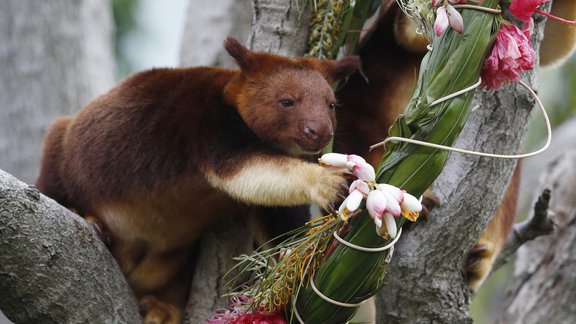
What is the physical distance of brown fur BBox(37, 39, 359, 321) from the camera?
387 cm

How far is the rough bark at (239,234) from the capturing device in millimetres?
4477

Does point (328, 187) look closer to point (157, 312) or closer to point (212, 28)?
point (157, 312)

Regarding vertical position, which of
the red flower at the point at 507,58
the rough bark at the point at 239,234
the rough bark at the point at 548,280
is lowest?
the rough bark at the point at 548,280

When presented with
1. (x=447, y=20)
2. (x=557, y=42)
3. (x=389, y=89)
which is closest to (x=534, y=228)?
(x=557, y=42)

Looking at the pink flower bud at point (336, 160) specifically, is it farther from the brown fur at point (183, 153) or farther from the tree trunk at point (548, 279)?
the tree trunk at point (548, 279)

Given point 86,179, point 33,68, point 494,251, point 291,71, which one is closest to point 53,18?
point 33,68

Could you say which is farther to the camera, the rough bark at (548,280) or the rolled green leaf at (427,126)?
the rough bark at (548,280)

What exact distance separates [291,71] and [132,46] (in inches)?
469

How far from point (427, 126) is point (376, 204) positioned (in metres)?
0.36

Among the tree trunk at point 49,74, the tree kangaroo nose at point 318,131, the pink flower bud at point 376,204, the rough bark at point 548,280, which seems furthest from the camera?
the tree trunk at point 49,74

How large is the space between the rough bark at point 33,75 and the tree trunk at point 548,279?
383 cm

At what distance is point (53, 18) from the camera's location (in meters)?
7.16

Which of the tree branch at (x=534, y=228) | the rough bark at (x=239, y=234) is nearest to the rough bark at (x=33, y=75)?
the rough bark at (x=239, y=234)

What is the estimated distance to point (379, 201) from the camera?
115 inches
